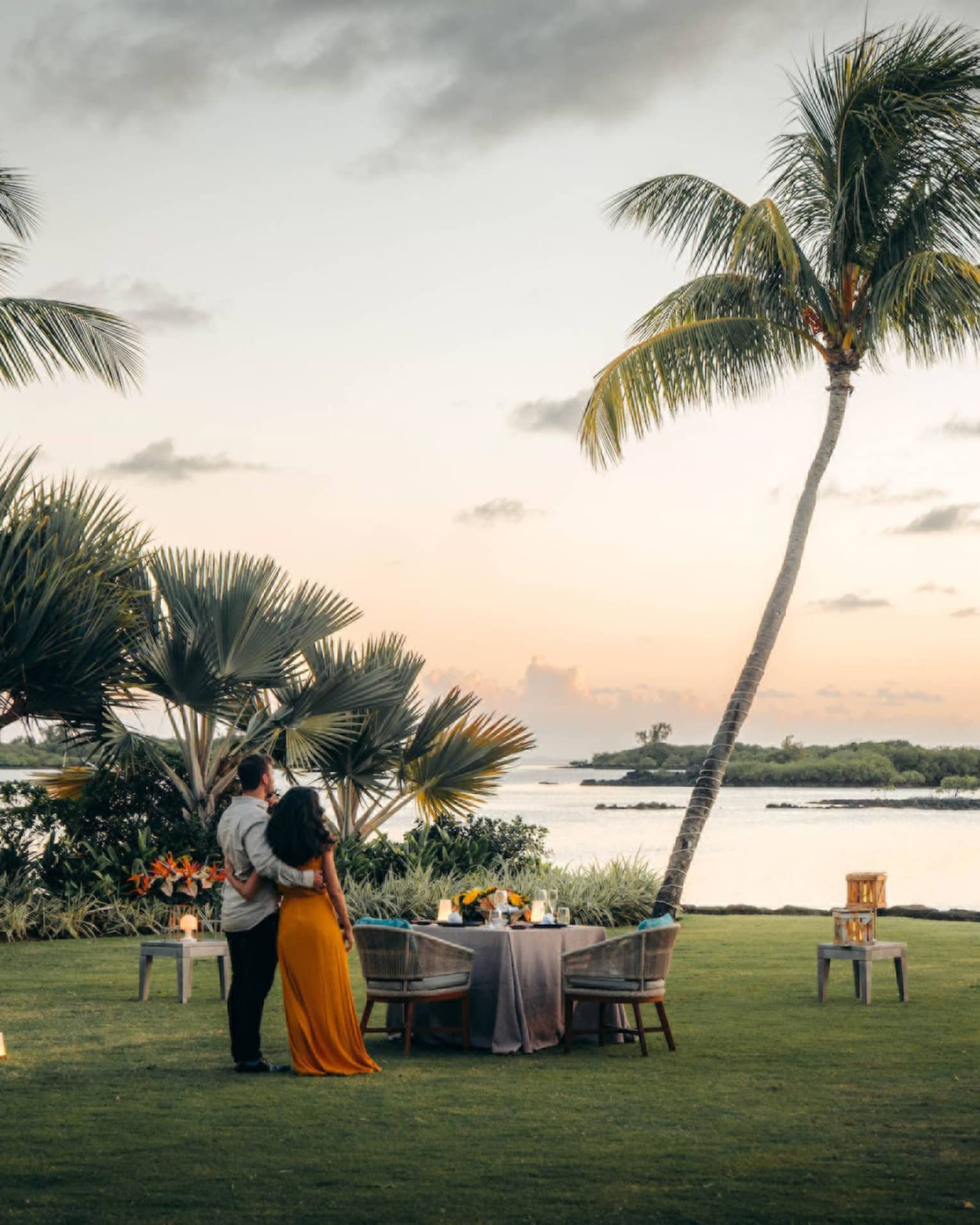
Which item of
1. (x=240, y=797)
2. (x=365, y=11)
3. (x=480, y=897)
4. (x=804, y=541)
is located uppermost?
(x=365, y=11)

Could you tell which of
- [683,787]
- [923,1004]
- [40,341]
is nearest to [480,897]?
[923,1004]

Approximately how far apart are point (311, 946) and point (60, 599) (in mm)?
6391

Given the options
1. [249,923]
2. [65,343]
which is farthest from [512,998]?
[65,343]

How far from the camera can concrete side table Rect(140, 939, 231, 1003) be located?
389 inches

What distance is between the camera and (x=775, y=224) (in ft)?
43.7

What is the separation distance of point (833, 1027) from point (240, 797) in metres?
3.96

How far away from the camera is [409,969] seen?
8008 millimetres

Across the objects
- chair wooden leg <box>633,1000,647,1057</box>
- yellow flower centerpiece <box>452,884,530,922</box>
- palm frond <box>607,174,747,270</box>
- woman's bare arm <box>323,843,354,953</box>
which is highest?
palm frond <box>607,174,747,270</box>

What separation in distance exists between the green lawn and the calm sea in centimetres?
904

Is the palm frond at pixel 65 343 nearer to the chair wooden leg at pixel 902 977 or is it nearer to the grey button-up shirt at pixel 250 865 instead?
the grey button-up shirt at pixel 250 865

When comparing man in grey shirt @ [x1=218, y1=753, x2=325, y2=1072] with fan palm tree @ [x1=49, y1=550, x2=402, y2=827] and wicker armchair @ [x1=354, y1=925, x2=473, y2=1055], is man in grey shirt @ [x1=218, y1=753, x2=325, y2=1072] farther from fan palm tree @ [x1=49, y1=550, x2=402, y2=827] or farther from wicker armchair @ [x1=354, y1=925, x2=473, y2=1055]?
fan palm tree @ [x1=49, y1=550, x2=402, y2=827]

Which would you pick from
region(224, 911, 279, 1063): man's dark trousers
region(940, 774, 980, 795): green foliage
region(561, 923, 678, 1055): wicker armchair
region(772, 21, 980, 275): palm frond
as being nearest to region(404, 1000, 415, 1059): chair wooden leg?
region(561, 923, 678, 1055): wicker armchair

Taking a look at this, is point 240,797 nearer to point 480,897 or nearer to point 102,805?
point 480,897

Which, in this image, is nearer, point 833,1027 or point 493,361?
point 833,1027
